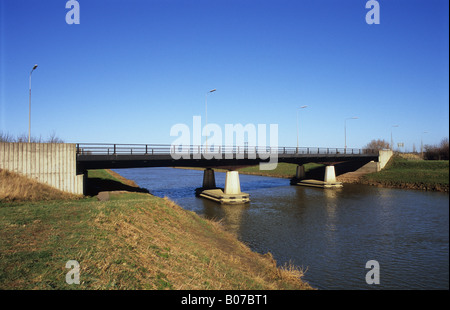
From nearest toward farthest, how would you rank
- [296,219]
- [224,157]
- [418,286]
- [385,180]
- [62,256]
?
[62,256] → [418,286] → [296,219] → [224,157] → [385,180]

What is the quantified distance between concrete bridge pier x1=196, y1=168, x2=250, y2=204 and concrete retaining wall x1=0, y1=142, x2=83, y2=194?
1938 centimetres

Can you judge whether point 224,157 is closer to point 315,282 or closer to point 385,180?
point 315,282

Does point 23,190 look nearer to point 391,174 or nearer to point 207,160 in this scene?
point 207,160

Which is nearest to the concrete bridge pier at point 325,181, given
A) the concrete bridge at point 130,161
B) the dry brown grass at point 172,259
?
the concrete bridge at point 130,161

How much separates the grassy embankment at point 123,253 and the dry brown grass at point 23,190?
627 cm

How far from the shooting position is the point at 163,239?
15.1 metres

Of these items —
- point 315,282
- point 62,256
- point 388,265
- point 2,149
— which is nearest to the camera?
point 62,256

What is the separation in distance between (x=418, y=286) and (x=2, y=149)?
31.5 meters

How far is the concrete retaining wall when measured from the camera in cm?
2559

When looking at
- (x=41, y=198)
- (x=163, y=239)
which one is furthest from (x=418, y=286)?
(x=41, y=198)

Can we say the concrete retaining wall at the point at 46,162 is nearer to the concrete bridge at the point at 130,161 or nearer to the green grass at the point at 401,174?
the concrete bridge at the point at 130,161

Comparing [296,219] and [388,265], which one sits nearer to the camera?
[388,265]

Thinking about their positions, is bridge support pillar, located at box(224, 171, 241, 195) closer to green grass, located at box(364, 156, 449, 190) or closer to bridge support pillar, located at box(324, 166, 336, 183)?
green grass, located at box(364, 156, 449, 190)
